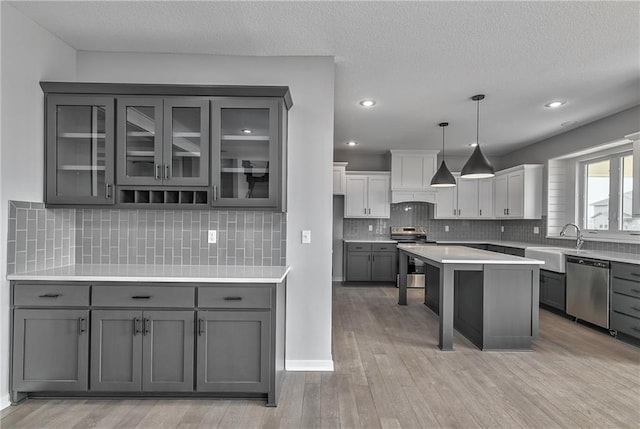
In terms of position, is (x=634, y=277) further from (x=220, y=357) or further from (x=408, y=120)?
(x=220, y=357)

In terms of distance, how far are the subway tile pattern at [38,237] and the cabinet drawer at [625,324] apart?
5.30m

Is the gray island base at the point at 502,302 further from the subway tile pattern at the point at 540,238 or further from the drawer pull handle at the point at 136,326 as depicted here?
the drawer pull handle at the point at 136,326

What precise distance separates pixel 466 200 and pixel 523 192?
4.01ft

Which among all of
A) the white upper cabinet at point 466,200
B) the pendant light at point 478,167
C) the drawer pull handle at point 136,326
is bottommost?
the drawer pull handle at point 136,326

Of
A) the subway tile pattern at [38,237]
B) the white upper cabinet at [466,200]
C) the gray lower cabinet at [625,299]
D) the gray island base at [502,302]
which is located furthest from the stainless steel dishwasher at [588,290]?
the subway tile pattern at [38,237]

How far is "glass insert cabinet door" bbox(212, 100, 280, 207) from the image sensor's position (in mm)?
2727

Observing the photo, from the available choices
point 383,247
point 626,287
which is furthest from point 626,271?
point 383,247

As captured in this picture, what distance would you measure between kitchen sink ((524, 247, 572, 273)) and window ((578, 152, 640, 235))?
0.69 meters

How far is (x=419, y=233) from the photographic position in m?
7.39

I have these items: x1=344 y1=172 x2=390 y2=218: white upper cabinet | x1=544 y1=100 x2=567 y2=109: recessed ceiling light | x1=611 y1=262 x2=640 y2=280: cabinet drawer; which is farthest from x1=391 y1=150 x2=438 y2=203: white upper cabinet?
x1=611 y1=262 x2=640 y2=280: cabinet drawer

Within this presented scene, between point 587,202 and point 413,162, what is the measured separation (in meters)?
2.83

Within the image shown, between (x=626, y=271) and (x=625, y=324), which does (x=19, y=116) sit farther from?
(x=625, y=324)

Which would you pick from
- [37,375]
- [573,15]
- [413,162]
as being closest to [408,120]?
[413,162]

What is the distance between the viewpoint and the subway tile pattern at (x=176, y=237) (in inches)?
119
